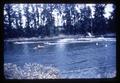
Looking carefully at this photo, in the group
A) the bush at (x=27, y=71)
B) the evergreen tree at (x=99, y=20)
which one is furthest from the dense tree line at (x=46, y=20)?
the bush at (x=27, y=71)

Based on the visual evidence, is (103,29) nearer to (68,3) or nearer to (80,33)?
(80,33)

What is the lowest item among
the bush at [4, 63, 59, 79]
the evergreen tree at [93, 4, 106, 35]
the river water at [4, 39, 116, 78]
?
the bush at [4, 63, 59, 79]

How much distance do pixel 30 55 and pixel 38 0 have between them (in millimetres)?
448

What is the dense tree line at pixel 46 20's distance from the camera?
93.0 inches

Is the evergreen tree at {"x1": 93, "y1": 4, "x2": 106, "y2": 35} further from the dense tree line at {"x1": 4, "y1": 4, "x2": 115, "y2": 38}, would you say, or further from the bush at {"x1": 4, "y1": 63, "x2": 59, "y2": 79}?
the bush at {"x1": 4, "y1": 63, "x2": 59, "y2": 79}

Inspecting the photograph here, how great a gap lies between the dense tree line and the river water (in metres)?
0.08

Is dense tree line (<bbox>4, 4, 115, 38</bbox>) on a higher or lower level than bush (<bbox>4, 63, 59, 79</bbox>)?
higher

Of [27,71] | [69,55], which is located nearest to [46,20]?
[69,55]

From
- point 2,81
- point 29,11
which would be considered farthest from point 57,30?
point 2,81

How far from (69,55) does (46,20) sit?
13.3 inches

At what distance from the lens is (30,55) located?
93.0 inches

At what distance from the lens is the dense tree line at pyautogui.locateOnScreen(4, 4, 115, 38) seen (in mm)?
2361

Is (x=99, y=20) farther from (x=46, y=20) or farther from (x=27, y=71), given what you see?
(x=27, y=71)

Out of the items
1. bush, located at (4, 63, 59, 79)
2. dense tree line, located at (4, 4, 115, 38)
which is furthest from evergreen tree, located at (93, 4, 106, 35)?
bush, located at (4, 63, 59, 79)
